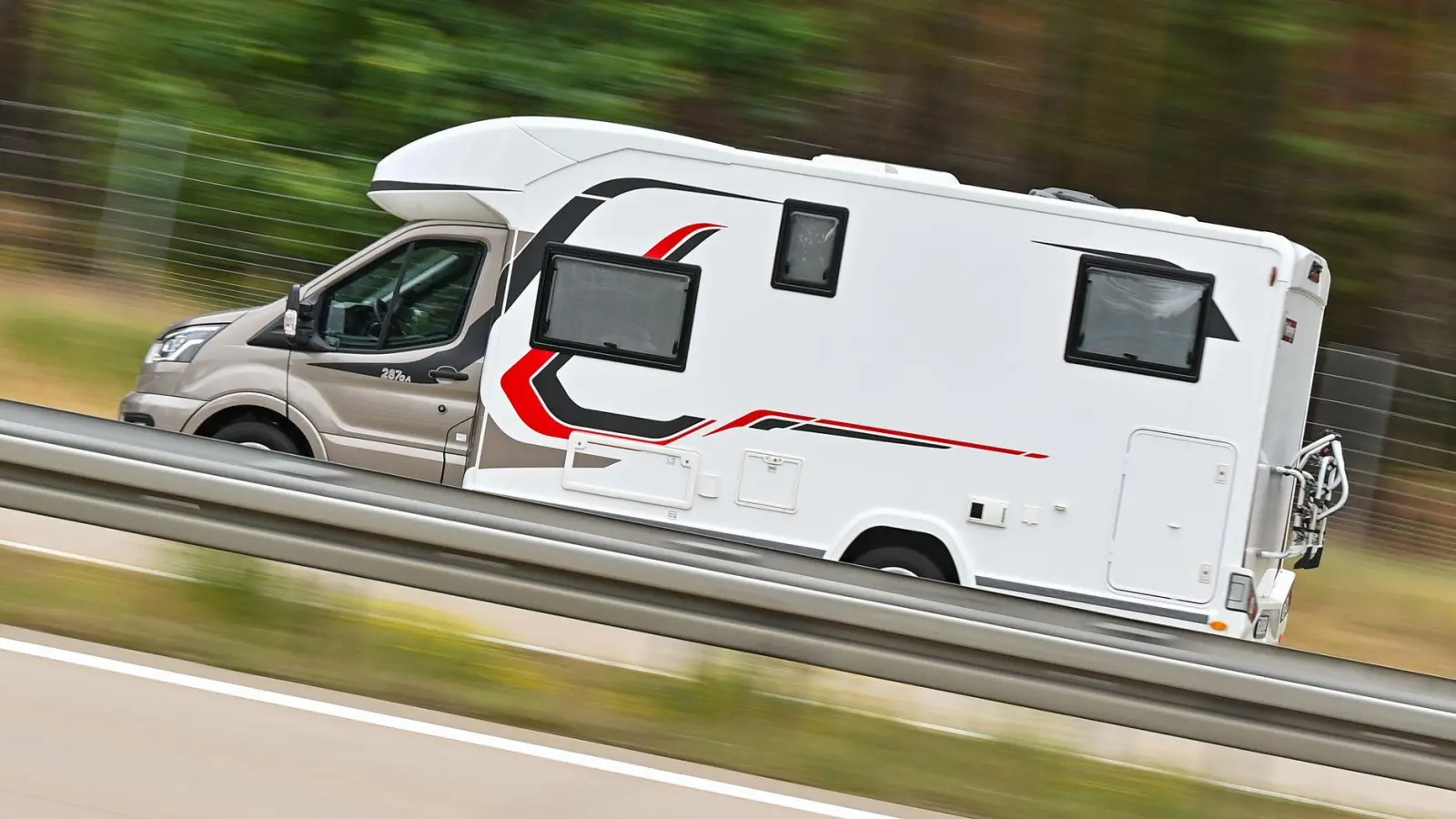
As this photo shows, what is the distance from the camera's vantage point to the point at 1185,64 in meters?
13.9

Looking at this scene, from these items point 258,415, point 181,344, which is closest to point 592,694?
point 258,415

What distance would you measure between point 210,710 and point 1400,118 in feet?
37.9

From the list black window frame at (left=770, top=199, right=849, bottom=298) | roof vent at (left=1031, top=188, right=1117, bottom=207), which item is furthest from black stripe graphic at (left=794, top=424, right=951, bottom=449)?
roof vent at (left=1031, top=188, right=1117, bottom=207)

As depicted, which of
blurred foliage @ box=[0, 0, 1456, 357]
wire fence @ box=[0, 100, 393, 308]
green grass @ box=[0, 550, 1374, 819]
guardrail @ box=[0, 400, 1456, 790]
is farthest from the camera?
blurred foliage @ box=[0, 0, 1456, 357]

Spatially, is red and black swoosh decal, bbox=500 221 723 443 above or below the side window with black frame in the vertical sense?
below

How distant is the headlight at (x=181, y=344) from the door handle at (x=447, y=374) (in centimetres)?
131

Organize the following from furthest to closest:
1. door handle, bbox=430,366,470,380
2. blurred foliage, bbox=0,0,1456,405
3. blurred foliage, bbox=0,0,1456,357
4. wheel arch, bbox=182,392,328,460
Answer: blurred foliage, bbox=0,0,1456,357 → blurred foliage, bbox=0,0,1456,405 → wheel arch, bbox=182,392,328,460 → door handle, bbox=430,366,470,380

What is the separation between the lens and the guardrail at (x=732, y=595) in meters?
5.38

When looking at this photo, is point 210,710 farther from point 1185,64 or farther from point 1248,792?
point 1185,64

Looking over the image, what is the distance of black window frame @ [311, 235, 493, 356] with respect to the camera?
8.82 m

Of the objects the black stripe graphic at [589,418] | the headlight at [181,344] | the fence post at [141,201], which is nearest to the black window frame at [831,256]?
the black stripe graphic at [589,418]

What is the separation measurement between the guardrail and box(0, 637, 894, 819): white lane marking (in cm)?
59

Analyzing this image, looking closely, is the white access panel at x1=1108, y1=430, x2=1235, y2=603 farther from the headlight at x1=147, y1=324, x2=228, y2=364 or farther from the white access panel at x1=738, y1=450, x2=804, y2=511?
the headlight at x1=147, y1=324, x2=228, y2=364

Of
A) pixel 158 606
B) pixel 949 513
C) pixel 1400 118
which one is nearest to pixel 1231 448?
pixel 949 513
